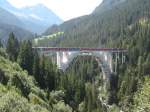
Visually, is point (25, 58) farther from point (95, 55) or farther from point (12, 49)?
point (95, 55)

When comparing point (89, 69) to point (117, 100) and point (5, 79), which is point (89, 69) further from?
point (5, 79)

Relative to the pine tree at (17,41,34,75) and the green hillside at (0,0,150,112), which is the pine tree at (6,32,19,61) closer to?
the green hillside at (0,0,150,112)

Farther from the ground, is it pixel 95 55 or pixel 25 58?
pixel 25 58

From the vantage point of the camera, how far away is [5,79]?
2133 inches

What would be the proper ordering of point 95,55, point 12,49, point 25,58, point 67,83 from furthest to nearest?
point 95,55, point 12,49, point 67,83, point 25,58

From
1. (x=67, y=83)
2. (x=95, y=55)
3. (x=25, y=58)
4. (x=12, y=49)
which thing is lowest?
(x=67, y=83)

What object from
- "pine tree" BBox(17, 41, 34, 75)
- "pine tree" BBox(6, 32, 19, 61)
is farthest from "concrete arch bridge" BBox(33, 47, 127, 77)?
"pine tree" BBox(17, 41, 34, 75)

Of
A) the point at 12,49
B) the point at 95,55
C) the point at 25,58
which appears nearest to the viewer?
the point at 25,58

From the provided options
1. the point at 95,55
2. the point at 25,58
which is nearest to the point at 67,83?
the point at 25,58

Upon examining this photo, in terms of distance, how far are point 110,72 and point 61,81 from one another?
62321 mm

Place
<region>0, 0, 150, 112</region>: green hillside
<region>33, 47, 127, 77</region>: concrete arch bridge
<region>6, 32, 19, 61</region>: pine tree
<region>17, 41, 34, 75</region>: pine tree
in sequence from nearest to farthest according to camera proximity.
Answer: <region>0, 0, 150, 112</region>: green hillside < <region>17, 41, 34, 75</region>: pine tree < <region>6, 32, 19, 61</region>: pine tree < <region>33, 47, 127, 77</region>: concrete arch bridge

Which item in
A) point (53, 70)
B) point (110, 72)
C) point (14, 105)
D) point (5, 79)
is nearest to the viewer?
point (14, 105)

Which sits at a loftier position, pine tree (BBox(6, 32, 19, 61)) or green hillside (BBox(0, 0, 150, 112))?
pine tree (BBox(6, 32, 19, 61))

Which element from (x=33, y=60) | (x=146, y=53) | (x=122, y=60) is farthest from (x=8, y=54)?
(x=146, y=53)
